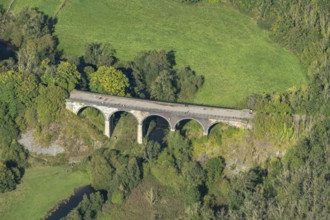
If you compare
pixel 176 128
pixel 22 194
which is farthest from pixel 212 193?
pixel 22 194

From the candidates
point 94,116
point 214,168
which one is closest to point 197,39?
point 94,116

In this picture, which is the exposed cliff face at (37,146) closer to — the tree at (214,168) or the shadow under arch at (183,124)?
the shadow under arch at (183,124)

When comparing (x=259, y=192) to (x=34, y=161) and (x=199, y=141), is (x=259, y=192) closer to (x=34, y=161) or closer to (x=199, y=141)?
(x=199, y=141)

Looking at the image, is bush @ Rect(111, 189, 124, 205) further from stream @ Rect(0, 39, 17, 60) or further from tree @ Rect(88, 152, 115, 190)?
stream @ Rect(0, 39, 17, 60)

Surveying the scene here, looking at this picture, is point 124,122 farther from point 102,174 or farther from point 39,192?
point 39,192

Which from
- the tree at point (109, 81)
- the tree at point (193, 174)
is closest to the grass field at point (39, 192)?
the tree at point (109, 81)

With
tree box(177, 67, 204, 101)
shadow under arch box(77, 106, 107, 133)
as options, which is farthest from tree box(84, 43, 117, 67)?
tree box(177, 67, 204, 101)
